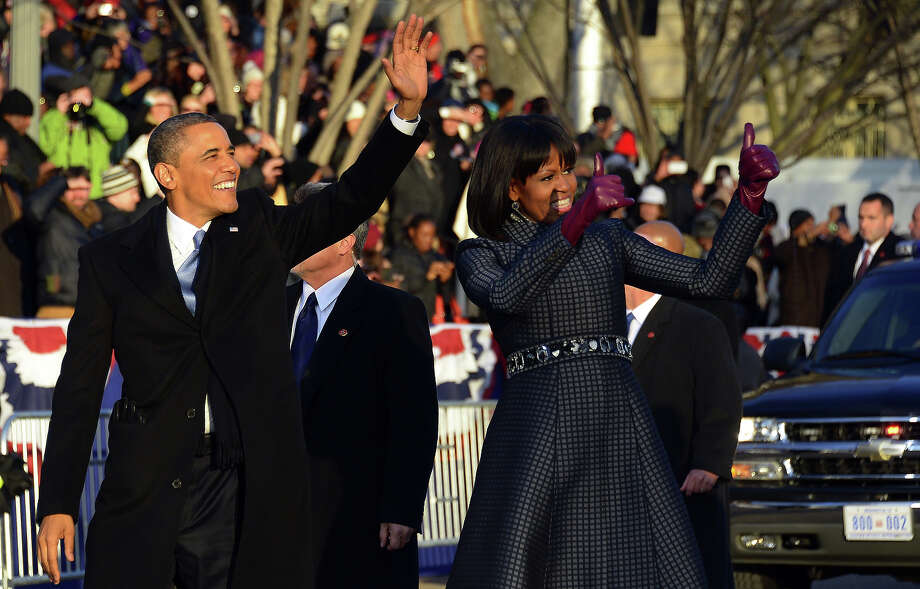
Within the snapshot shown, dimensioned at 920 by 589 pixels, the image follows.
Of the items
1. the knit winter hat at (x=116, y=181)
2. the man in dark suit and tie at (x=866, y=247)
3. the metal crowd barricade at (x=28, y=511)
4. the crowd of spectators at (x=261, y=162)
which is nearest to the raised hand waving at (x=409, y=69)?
the metal crowd barricade at (x=28, y=511)

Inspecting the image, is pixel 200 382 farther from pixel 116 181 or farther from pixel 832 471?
pixel 116 181

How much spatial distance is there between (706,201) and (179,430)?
15616 millimetres

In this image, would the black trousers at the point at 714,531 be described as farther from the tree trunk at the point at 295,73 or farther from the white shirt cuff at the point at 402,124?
the tree trunk at the point at 295,73

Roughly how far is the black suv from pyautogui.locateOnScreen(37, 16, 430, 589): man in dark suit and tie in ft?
13.5

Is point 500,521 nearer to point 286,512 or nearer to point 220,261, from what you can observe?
point 286,512

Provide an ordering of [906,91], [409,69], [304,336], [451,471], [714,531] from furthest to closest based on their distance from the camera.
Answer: [906,91]
[451,471]
[714,531]
[304,336]
[409,69]

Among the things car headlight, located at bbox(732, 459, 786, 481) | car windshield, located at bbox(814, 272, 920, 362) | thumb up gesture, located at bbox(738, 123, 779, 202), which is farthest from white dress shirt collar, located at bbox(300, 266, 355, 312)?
car windshield, located at bbox(814, 272, 920, 362)

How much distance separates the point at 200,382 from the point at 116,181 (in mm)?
8621

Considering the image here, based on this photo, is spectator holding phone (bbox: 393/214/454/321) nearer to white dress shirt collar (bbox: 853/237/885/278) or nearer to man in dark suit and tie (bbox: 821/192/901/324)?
man in dark suit and tie (bbox: 821/192/901/324)

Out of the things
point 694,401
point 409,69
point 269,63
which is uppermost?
point 269,63

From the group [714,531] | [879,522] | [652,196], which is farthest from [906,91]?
[714,531]

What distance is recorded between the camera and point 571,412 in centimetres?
558

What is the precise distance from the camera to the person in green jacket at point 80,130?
1562 centimetres

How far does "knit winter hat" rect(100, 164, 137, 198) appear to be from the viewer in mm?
13875
